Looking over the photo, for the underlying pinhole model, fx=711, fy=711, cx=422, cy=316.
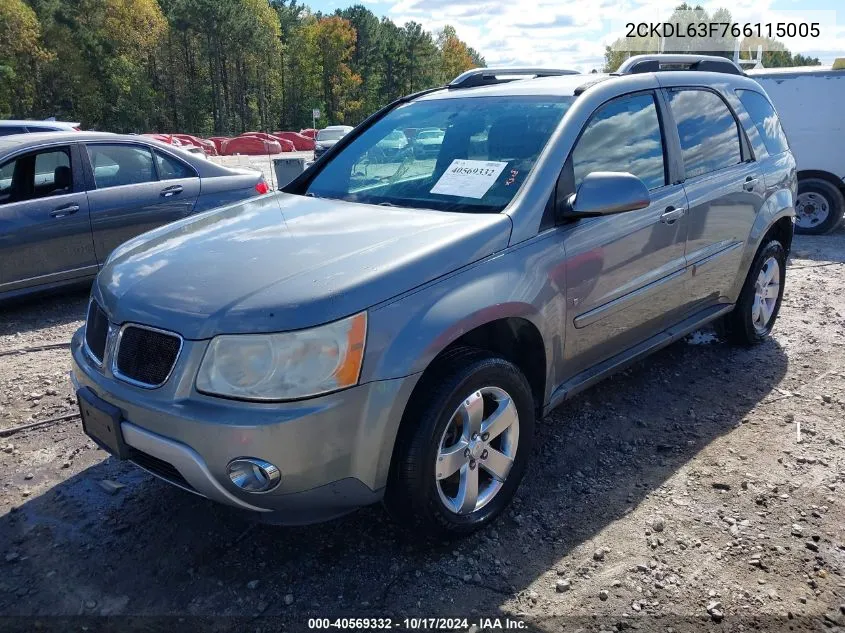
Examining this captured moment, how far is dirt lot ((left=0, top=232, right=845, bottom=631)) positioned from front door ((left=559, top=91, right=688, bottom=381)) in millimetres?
586

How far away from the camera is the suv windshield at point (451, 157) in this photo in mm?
3174

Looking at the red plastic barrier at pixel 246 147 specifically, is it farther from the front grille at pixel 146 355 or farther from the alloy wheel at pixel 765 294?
the front grille at pixel 146 355

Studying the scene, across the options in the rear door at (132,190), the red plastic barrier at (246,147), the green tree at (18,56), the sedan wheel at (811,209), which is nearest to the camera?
the rear door at (132,190)

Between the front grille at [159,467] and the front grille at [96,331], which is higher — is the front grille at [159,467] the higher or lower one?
the lower one

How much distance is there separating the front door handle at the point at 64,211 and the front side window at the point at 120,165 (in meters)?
0.33

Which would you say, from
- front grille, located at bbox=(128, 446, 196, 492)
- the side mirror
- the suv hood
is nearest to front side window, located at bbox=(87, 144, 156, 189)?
the suv hood

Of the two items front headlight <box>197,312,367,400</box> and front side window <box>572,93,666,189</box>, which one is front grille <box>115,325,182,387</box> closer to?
front headlight <box>197,312,367,400</box>

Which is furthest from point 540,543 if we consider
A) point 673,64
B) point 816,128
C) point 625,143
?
point 816,128

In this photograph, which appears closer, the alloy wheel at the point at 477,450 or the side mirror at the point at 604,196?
the alloy wheel at the point at 477,450

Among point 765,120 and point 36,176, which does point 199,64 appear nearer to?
point 36,176

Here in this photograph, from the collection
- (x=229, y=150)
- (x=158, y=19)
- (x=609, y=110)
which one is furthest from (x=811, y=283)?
(x=158, y=19)

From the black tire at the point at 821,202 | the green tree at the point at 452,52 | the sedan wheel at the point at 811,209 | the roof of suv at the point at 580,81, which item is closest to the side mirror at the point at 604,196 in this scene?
the roof of suv at the point at 580,81

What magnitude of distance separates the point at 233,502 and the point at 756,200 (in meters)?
3.74

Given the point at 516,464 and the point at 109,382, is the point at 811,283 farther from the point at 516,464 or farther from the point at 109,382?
the point at 109,382
